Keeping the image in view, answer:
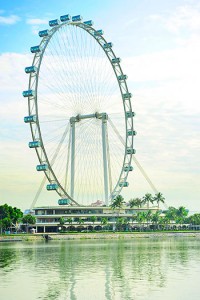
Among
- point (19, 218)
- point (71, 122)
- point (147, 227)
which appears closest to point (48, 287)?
point (71, 122)

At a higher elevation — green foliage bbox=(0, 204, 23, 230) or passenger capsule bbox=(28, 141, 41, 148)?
passenger capsule bbox=(28, 141, 41, 148)

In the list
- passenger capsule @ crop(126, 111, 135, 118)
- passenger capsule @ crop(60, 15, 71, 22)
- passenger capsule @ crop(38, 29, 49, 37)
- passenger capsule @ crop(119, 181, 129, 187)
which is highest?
passenger capsule @ crop(60, 15, 71, 22)

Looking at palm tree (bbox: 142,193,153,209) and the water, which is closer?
the water

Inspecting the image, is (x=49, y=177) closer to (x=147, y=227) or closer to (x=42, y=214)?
(x=42, y=214)

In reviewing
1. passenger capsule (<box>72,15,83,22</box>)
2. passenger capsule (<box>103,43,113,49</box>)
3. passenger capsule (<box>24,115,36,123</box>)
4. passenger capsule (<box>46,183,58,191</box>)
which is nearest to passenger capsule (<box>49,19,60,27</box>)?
passenger capsule (<box>72,15,83,22</box>)

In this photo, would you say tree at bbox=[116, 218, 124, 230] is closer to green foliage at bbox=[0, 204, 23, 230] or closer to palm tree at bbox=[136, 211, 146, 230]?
palm tree at bbox=[136, 211, 146, 230]

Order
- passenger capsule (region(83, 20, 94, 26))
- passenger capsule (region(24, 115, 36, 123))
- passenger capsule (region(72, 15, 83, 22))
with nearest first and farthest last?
passenger capsule (region(24, 115, 36, 123)) → passenger capsule (region(72, 15, 83, 22)) → passenger capsule (region(83, 20, 94, 26))

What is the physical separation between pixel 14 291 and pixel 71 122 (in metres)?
72.7

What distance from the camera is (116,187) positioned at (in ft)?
426

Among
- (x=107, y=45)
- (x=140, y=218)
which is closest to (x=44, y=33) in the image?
(x=107, y=45)

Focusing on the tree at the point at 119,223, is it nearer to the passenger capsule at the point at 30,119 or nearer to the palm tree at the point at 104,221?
the palm tree at the point at 104,221

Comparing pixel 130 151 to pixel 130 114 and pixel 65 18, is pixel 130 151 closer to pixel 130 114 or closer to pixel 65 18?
pixel 130 114

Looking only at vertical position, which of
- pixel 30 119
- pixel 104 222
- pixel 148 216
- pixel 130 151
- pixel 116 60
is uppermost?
pixel 116 60

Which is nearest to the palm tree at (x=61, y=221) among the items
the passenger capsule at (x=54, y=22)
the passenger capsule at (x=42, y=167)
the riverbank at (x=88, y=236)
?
the riverbank at (x=88, y=236)
